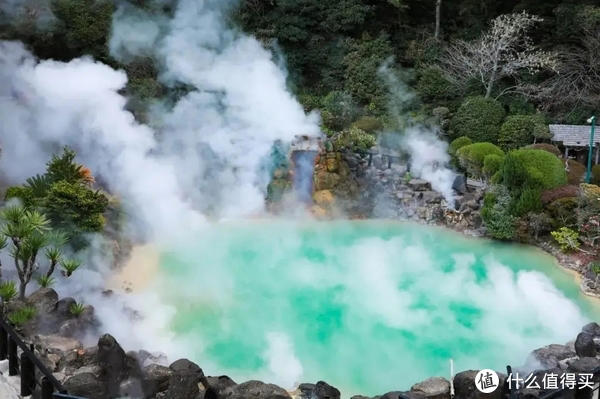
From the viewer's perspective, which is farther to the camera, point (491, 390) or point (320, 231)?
point (320, 231)

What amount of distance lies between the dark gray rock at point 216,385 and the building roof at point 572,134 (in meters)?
11.6

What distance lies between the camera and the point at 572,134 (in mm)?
16000

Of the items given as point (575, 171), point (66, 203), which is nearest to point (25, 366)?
point (66, 203)

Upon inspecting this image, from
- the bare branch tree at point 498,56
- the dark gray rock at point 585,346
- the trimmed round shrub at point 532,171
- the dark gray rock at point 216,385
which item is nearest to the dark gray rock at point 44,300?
the dark gray rock at point 216,385

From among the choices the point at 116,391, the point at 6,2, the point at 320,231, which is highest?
the point at 6,2

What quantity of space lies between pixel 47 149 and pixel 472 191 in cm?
945

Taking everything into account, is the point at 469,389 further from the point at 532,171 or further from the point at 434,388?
the point at 532,171

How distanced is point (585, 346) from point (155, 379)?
5.31 m

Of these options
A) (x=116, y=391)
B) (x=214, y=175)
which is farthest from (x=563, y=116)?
(x=116, y=391)

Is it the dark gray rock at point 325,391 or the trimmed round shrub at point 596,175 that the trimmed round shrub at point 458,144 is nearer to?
the trimmed round shrub at point 596,175

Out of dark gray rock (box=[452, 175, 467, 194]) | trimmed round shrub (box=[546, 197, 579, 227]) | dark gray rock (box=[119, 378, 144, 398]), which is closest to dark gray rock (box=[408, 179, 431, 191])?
dark gray rock (box=[452, 175, 467, 194])

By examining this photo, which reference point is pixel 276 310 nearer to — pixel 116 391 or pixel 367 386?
pixel 367 386

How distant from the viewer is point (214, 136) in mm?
15523

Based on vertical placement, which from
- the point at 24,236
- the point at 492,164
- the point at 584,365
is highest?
the point at 492,164
